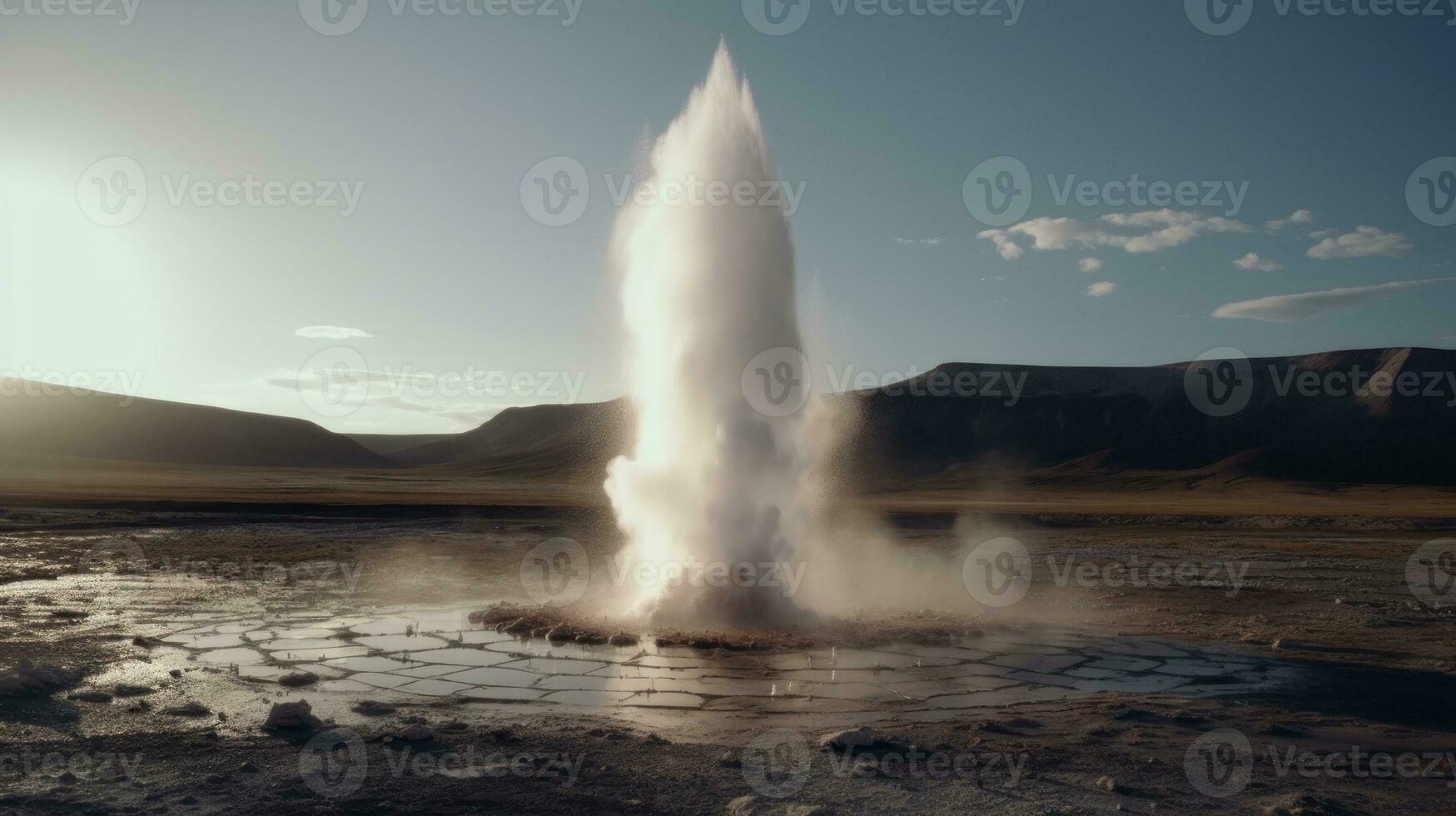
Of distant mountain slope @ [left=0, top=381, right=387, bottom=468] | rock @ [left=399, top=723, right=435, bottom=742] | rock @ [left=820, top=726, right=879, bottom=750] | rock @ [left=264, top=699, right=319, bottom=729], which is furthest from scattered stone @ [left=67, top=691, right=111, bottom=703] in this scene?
distant mountain slope @ [left=0, top=381, right=387, bottom=468]

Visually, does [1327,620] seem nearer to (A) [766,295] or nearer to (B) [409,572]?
(A) [766,295]

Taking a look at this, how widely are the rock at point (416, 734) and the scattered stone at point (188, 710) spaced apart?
9.09 feet

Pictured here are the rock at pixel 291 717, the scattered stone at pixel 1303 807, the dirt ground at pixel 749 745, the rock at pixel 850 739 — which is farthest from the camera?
the rock at pixel 291 717

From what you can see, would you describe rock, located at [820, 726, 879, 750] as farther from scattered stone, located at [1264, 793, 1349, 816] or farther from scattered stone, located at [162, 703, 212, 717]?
scattered stone, located at [162, 703, 212, 717]

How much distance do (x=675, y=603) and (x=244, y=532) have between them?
27128mm

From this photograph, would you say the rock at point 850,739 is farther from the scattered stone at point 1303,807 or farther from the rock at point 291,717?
the rock at point 291,717

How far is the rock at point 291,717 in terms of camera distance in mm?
10156

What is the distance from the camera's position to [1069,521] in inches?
2147

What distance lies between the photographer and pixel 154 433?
151375 millimetres

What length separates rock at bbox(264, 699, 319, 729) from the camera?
1016 cm

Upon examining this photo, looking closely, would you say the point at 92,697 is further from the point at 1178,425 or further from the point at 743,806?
the point at 1178,425

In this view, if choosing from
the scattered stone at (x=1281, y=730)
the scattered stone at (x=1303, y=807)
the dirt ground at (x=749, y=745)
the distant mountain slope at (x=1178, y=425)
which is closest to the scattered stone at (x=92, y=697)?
the dirt ground at (x=749, y=745)

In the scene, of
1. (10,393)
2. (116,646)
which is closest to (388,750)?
(116,646)

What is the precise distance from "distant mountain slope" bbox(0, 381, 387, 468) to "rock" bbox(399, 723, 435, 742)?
470 ft
